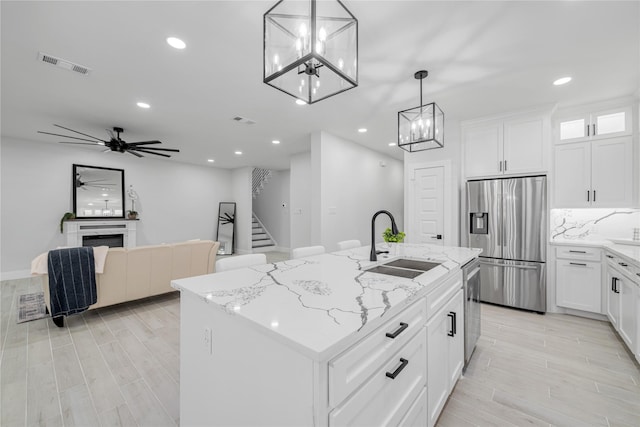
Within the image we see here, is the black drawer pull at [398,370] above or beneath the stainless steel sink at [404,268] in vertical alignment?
beneath

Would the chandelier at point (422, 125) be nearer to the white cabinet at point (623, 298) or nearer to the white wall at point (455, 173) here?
the white wall at point (455, 173)

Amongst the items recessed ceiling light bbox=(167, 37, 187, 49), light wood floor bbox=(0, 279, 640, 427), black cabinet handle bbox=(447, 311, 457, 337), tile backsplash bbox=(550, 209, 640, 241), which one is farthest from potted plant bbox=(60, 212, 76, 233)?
tile backsplash bbox=(550, 209, 640, 241)

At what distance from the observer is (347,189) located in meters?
5.00

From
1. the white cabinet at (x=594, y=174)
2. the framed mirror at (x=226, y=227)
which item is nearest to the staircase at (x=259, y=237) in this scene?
the framed mirror at (x=226, y=227)

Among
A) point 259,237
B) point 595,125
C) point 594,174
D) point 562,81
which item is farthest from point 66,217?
point 595,125

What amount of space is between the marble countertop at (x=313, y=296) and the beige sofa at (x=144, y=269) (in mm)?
2527

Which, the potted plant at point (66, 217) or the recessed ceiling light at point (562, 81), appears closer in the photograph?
the recessed ceiling light at point (562, 81)

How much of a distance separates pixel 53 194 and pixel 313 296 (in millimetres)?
6795

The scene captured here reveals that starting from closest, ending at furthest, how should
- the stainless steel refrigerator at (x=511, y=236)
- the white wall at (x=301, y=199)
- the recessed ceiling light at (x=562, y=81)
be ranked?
the recessed ceiling light at (x=562, y=81) < the stainless steel refrigerator at (x=511, y=236) < the white wall at (x=301, y=199)

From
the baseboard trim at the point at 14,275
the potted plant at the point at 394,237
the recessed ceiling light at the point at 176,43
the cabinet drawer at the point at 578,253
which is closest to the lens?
the recessed ceiling light at the point at 176,43

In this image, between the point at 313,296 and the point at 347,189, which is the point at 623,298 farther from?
the point at 347,189

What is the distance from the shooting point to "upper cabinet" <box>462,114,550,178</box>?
3410 millimetres

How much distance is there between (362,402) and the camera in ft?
2.93

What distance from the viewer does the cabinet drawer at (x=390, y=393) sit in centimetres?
85
